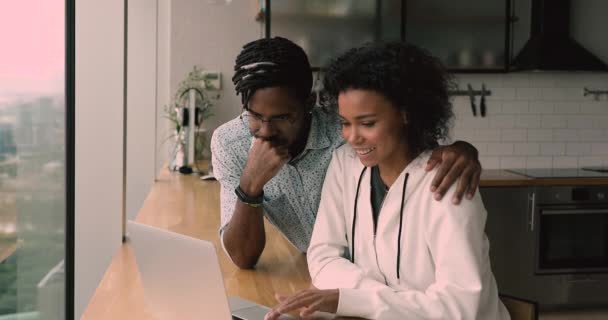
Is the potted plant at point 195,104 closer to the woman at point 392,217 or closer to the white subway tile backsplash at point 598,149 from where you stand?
the white subway tile backsplash at point 598,149

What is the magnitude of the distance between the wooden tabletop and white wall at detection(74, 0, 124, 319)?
0.17 m

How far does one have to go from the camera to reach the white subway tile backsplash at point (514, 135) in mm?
4629

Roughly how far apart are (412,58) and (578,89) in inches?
147

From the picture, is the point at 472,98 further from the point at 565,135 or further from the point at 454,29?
the point at 565,135

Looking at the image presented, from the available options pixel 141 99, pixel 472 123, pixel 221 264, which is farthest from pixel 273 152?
pixel 472 123

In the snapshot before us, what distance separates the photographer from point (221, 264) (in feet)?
5.87

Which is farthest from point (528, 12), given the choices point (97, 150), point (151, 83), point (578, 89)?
point (97, 150)

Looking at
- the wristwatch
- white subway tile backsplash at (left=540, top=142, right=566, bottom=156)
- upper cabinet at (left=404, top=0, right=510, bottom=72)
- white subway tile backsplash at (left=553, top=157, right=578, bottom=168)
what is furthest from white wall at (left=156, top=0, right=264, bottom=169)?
the wristwatch

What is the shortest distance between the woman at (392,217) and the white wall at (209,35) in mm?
2963

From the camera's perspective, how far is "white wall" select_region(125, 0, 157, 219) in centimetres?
438

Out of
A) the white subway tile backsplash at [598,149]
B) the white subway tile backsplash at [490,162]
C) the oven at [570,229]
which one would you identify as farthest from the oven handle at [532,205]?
the white subway tile backsplash at [598,149]

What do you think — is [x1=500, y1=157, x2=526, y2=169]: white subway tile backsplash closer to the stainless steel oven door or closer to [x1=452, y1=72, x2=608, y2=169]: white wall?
[x1=452, y1=72, x2=608, y2=169]: white wall

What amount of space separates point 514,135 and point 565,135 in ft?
1.19

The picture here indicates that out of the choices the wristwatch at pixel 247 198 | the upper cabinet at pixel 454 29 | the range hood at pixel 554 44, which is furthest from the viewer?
the range hood at pixel 554 44
